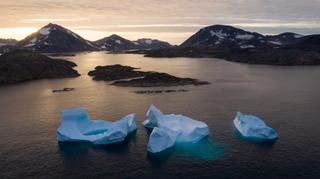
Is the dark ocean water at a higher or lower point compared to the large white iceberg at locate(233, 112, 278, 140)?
lower

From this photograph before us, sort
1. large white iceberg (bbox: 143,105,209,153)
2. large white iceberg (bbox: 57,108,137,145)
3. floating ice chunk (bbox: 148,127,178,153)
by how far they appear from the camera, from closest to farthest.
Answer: floating ice chunk (bbox: 148,127,178,153) → large white iceberg (bbox: 143,105,209,153) → large white iceberg (bbox: 57,108,137,145)

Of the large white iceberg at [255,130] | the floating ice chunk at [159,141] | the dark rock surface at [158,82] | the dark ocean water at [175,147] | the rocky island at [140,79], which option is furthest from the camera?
the rocky island at [140,79]

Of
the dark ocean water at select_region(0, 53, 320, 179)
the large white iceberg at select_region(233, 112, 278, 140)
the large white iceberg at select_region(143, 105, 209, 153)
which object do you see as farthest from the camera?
the large white iceberg at select_region(233, 112, 278, 140)

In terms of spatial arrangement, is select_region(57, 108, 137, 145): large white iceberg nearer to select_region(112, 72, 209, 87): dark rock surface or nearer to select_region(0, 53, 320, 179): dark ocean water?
select_region(0, 53, 320, 179): dark ocean water

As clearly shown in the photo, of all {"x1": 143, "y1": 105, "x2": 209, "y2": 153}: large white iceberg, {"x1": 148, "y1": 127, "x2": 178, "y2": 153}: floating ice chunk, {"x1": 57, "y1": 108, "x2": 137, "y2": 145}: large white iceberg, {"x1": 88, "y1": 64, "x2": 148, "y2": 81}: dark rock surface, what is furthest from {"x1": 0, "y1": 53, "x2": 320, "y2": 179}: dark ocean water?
{"x1": 88, "y1": 64, "x2": 148, "y2": 81}: dark rock surface

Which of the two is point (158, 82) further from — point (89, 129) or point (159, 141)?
point (159, 141)

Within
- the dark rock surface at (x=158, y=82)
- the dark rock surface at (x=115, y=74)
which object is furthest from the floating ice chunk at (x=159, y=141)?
the dark rock surface at (x=115, y=74)

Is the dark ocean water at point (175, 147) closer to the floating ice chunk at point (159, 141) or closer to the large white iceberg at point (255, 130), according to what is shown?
Answer: the floating ice chunk at point (159, 141)
